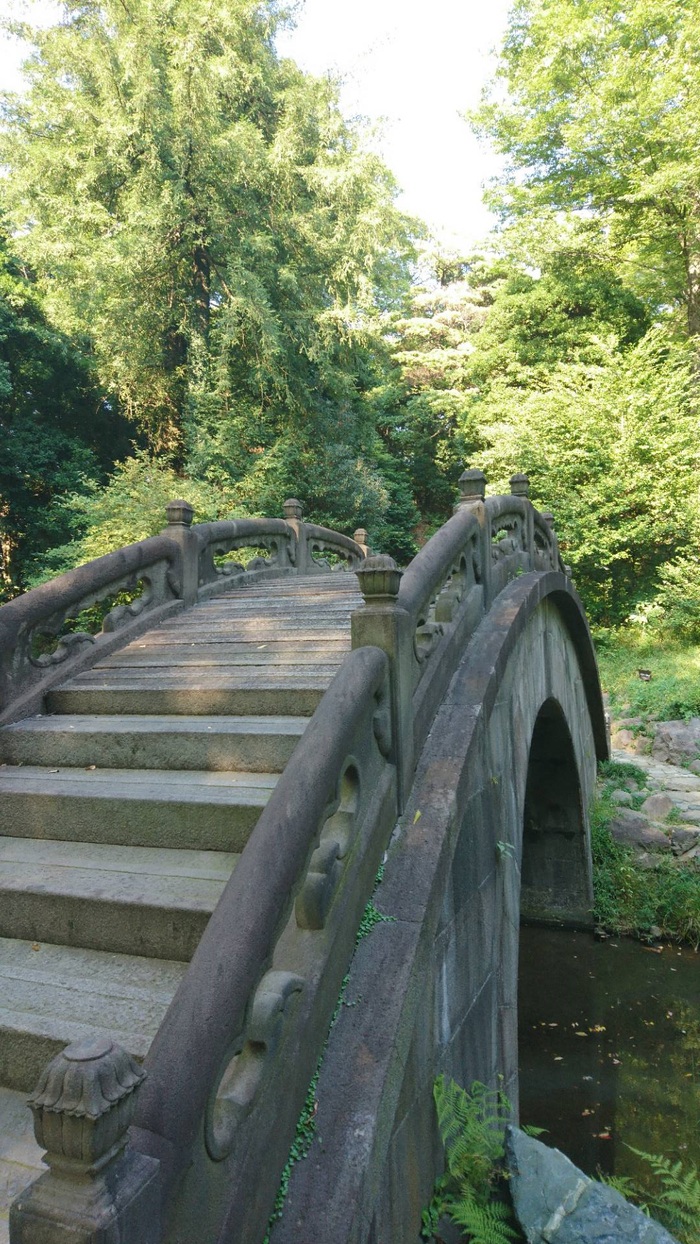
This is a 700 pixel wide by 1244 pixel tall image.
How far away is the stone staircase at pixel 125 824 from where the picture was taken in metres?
2.61

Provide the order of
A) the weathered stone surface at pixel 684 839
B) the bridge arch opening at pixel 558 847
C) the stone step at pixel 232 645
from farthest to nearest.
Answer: the bridge arch opening at pixel 558 847, the weathered stone surface at pixel 684 839, the stone step at pixel 232 645

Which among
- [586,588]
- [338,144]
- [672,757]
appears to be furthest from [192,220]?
[672,757]

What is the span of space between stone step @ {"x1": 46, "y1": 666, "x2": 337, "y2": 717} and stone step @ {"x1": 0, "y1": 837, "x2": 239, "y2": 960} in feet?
3.52

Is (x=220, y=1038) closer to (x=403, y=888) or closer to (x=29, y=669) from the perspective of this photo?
(x=403, y=888)

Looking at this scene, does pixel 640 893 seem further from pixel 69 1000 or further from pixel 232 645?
pixel 69 1000

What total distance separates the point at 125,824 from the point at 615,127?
18.9 m

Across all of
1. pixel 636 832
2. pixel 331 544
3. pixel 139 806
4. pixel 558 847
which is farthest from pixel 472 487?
pixel 636 832

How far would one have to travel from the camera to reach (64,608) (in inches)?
197

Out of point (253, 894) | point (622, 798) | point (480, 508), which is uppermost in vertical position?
point (480, 508)

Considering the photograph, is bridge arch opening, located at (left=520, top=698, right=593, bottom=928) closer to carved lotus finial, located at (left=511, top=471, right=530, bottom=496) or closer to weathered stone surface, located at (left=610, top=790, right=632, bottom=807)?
weathered stone surface, located at (left=610, top=790, right=632, bottom=807)

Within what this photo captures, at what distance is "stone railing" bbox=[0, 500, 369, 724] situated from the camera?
4.69 m

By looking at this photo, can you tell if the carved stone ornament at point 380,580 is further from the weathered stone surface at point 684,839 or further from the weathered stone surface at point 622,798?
the weathered stone surface at point 622,798

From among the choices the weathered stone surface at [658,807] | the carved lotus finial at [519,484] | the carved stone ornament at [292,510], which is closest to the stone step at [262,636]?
the carved lotus finial at [519,484]

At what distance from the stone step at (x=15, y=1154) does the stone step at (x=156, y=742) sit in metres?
1.71
